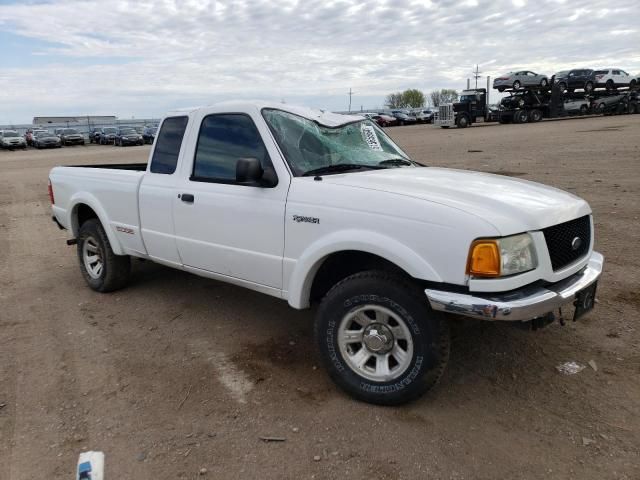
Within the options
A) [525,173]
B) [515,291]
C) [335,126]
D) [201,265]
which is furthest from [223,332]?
[525,173]

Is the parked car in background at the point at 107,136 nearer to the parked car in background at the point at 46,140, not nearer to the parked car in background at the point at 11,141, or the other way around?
the parked car in background at the point at 46,140

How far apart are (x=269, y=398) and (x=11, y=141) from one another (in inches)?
1926

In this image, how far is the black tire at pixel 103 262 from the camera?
17.6 ft

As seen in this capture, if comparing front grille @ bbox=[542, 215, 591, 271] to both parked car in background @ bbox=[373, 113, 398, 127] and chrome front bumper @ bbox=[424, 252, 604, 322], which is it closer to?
chrome front bumper @ bbox=[424, 252, 604, 322]

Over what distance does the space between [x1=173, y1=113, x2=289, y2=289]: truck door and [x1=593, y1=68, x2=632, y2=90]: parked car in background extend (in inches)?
1718

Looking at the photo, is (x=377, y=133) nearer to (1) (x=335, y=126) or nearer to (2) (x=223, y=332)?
(1) (x=335, y=126)

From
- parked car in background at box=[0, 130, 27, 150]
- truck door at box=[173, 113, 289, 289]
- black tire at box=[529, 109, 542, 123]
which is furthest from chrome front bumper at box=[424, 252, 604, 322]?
parked car in background at box=[0, 130, 27, 150]

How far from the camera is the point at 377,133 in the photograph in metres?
4.65

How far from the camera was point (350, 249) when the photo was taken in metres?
3.18

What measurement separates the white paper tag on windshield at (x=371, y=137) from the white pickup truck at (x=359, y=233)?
0.02 meters

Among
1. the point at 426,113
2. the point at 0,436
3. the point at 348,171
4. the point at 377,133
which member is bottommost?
the point at 0,436

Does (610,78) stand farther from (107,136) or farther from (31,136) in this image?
(31,136)

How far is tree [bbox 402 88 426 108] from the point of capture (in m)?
129

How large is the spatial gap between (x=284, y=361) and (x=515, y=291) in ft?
6.02
